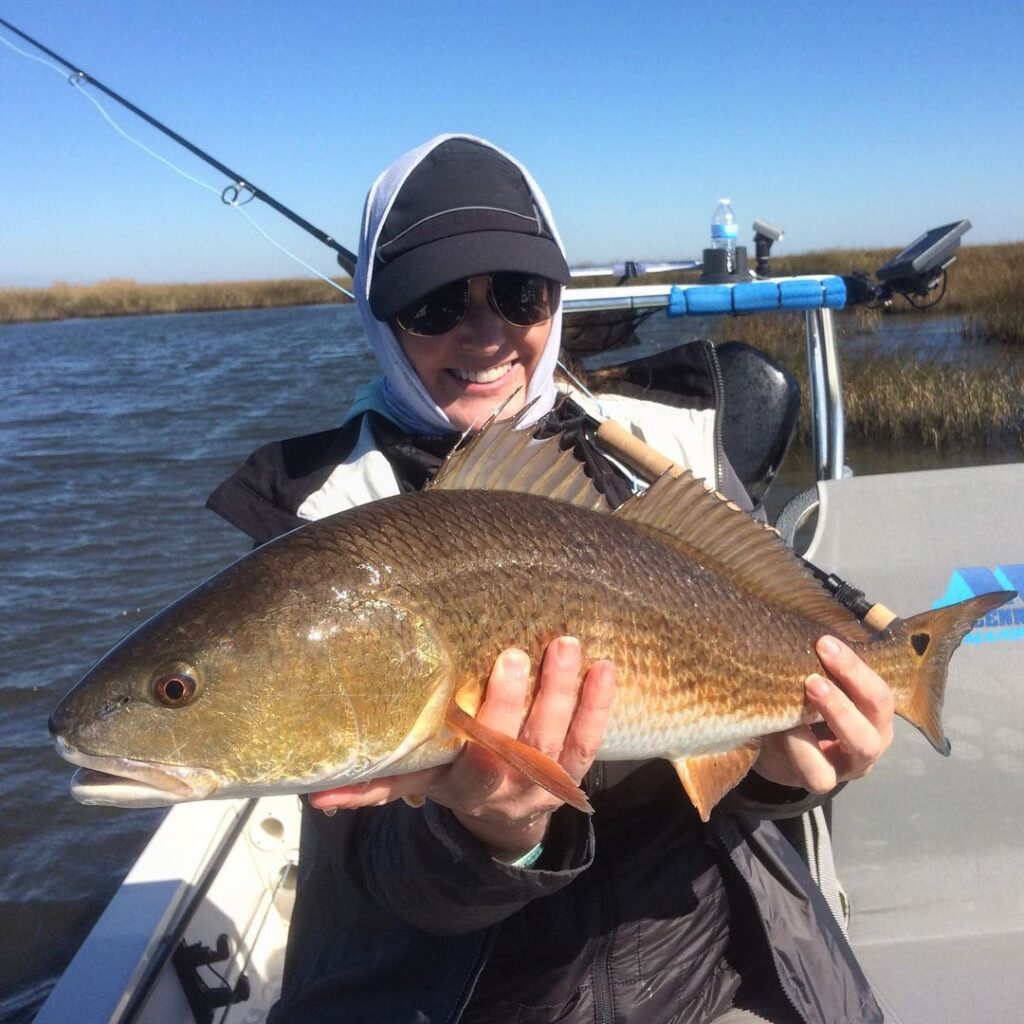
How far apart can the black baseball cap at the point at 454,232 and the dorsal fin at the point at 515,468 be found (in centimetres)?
55

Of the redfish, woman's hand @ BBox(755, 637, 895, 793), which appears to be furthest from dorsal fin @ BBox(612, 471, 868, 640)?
woman's hand @ BBox(755, 637, 895, 793)

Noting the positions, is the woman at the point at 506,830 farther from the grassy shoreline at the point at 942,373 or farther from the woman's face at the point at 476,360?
the grassy shoreline at the point at 942,373

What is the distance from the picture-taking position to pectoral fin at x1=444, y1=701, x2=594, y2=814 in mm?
1613

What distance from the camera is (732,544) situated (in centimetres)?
221

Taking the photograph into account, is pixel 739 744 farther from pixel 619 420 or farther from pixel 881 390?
pixel 881 390

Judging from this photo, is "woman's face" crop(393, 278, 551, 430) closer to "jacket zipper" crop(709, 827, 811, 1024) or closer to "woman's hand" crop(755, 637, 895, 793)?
"woman's hand" crop(755, 637, 895, 793)

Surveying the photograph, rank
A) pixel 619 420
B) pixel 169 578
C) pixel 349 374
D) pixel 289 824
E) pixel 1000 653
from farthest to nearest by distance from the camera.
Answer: pixel 349 374 < pixel 169 578 < pixel 289 824 < pixel 1000 653 < pixel 619 420

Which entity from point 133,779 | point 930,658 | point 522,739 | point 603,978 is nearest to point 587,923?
point 603,978

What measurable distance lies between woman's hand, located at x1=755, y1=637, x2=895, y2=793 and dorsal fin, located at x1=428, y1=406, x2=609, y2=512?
68cm

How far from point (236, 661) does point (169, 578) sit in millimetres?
9541

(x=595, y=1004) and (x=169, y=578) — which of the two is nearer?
(x=595, y=1004)

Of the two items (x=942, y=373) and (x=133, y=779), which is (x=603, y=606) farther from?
(x=942, y=373)

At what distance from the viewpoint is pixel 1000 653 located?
10.9ft

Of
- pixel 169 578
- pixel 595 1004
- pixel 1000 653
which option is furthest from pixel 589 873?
pixel 169 578
